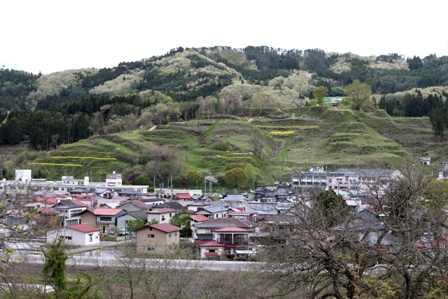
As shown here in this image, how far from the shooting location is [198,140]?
51.9 metres

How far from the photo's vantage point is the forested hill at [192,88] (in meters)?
58.6

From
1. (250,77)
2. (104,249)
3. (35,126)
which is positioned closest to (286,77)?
(250,77)

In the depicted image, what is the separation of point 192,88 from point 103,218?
7345 centimetres

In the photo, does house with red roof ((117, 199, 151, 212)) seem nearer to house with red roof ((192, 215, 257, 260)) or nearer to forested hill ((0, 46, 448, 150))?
house with red roof ((192, 215, 257, 260))

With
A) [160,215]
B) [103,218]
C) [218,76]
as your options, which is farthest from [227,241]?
[218,76]

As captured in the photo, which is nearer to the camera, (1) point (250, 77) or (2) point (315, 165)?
(2) point (315, 165)

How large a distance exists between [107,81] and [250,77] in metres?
30.7

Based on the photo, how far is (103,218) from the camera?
2714cm

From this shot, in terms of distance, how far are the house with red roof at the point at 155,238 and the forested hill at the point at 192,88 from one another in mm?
33406

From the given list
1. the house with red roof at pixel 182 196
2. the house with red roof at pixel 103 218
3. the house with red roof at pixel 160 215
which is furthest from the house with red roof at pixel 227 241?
the house with red roof at pixel 182 196

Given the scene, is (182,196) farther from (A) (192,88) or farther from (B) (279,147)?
(A) (192,88)

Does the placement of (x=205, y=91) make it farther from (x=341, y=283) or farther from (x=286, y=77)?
(x=341, y=283)

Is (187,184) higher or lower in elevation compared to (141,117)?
lower

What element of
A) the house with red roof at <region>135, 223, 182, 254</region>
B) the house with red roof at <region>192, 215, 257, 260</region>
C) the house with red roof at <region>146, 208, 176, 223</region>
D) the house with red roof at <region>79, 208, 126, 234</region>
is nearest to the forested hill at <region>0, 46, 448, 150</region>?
the house with red roof at <region>79, 208, 126, 234</region>
